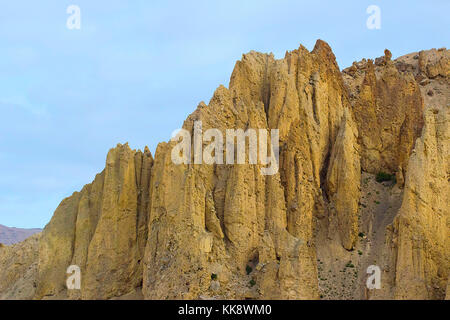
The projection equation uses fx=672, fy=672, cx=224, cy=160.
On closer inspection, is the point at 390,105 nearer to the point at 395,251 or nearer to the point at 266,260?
the point at 395,251

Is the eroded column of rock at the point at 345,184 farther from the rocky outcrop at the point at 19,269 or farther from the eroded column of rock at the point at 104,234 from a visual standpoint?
the rocky outcrop at the point at 19,269

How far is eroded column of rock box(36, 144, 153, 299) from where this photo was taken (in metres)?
45.8

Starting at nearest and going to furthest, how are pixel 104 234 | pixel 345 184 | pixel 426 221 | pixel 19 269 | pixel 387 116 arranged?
1. pixel 426 221
2. pixel 104 234
3. pixel 345 184
4. pixel 19 269
5. pixel 387 116

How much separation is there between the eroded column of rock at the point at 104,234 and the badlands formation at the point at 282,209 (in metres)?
0.09

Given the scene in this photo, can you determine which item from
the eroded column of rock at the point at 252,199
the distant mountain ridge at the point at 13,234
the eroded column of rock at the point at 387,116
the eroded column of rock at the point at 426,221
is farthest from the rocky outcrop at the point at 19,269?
the distant mountain ridge at the point at 13,234

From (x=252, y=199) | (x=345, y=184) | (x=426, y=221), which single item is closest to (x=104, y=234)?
(x=252, y=199)

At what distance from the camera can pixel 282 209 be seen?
45.3 metres

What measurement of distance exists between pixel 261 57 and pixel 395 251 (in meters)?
19.4

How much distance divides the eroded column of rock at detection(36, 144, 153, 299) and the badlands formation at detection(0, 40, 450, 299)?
0.09m

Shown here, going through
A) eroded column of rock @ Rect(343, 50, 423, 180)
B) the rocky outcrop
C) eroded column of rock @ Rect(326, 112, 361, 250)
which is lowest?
the rocky outcrop

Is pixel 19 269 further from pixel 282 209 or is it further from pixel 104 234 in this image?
pixel 282 209

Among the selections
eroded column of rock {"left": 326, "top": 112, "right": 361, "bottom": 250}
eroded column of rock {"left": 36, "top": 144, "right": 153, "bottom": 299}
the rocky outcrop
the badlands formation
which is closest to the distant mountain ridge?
the rocky outcrop

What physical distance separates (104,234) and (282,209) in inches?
488

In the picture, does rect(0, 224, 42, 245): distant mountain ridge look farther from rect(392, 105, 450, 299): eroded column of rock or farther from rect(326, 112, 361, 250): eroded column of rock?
rect(392, 105, 450, 299): eroded column of rock
